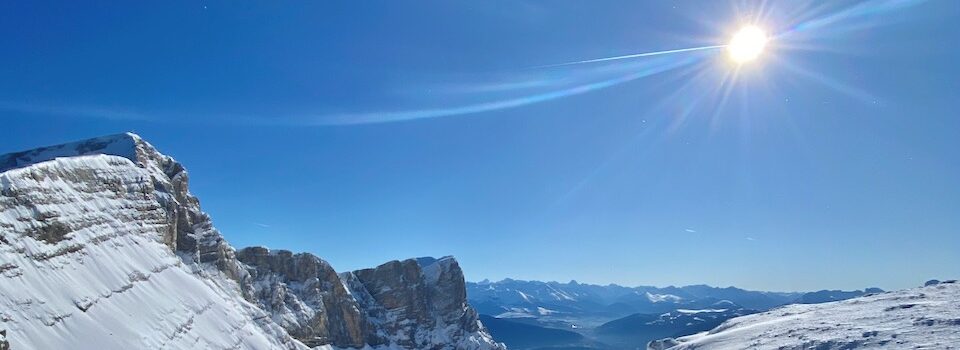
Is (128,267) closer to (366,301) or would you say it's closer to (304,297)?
(304,297)

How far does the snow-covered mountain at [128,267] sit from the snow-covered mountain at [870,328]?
104 meters

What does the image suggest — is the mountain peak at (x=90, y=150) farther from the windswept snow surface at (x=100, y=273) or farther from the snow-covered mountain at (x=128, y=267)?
the windswept snow surface at (x=100, y=273)

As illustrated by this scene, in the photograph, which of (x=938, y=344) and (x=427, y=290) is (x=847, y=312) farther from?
(x=427, y=290)

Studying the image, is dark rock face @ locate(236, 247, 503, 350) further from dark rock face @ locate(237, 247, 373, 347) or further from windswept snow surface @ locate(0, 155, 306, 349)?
windswept snow surface @ locate(0, 155, 306, 349)

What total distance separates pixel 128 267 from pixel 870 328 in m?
143

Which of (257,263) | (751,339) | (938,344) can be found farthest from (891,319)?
(257,263)

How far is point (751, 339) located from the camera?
476 ft

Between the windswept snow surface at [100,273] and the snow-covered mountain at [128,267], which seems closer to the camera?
the windswept snow surface at [100,273]

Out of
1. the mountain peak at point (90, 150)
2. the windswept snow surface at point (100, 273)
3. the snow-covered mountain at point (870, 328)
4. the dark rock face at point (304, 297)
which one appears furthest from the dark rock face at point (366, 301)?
the snow-covered mountain at point (870, 328)

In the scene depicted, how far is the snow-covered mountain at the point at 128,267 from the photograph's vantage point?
4462 centimetres

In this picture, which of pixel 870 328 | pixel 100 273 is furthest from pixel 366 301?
pixel 870 328

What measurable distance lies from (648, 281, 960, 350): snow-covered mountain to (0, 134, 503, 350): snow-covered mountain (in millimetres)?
103583

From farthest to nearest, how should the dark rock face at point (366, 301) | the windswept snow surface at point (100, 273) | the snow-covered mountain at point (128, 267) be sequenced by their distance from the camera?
the dark rock face at point (366, 301), the snow-covered mountain at point (128, 267), the windswept snow surface at point (100, 273)

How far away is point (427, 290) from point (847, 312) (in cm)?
12488
